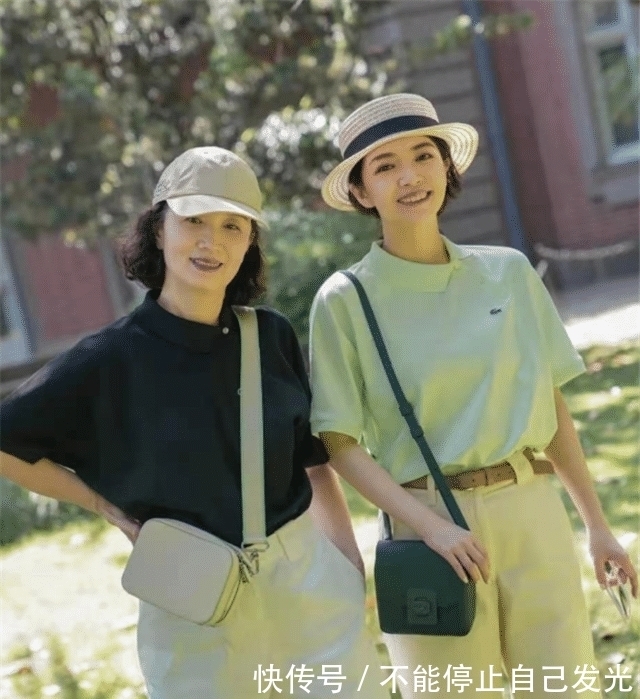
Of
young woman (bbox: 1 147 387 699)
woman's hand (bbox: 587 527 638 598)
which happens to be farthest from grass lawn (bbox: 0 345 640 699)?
young woman (bbox: 1 147 387 699)

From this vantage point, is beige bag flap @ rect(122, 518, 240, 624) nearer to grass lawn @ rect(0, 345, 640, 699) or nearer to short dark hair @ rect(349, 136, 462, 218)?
short dark hair @ rect(349, 136, 462, 218)

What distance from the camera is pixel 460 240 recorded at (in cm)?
1265

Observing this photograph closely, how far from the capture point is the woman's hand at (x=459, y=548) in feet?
8.48

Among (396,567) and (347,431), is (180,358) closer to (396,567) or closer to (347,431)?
(347,431)

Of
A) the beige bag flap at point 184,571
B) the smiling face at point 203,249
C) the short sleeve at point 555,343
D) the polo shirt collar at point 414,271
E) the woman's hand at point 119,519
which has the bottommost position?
the beige bag flap at point 184,571

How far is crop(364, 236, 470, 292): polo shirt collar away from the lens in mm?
2770

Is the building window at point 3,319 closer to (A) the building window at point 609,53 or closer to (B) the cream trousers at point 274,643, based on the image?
(A) the building window at point 609,53

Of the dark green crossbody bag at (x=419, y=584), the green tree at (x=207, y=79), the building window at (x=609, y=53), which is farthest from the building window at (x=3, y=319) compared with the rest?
the dark green crossbody bag at (x=419, y=584)

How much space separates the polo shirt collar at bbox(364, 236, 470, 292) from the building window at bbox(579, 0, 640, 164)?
9.73 metres

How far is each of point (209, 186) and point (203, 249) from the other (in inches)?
5.3

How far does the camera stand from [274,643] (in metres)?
2.56

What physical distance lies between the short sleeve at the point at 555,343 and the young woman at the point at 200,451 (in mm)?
558

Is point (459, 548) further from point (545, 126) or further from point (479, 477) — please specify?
point (545, 126)

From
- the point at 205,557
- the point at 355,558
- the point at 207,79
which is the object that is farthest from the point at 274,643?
the point at 207,79
